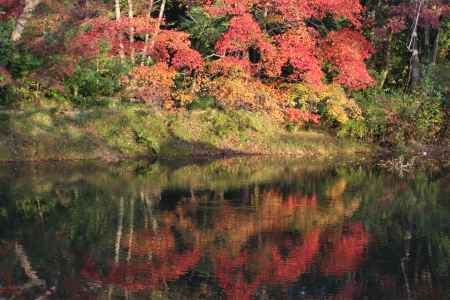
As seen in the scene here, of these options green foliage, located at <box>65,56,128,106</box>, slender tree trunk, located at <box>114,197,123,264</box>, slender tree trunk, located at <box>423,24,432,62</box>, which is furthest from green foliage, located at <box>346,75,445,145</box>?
slender tree trunk, located at <box>114,197,123,264</box>

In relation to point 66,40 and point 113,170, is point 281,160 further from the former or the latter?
point 66,40

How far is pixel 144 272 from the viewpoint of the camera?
12258 mm

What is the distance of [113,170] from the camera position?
2427 cm

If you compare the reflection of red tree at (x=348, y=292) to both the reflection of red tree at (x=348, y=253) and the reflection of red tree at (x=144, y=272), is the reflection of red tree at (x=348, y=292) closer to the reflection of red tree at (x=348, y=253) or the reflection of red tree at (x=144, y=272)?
the reflection of red tree at (x=348, y=253)

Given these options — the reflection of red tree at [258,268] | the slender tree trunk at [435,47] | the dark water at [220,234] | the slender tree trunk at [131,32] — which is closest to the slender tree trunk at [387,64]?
the slender tree trunk at [435,47]

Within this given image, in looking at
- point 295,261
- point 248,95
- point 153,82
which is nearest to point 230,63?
point 248,95

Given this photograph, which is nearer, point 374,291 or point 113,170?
point 374,291

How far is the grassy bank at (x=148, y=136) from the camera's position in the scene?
26.6m

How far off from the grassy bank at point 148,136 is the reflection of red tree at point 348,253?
13.3 meters

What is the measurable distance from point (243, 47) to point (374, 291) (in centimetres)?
1951

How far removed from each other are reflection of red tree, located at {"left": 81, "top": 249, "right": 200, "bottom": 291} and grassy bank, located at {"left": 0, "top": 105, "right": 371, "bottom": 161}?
14.1 m

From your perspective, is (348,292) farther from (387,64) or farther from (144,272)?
(387,64)

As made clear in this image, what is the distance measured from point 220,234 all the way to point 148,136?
1353cm

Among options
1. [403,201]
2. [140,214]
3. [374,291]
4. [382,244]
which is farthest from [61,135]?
[374,291]
